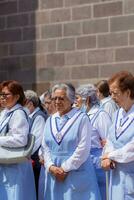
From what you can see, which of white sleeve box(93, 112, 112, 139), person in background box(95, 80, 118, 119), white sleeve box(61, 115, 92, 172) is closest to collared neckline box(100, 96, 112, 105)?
person in background box(95, 80, 118, 119)

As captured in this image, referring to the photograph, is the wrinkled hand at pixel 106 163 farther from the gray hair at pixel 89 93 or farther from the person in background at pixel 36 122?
the person in background at pixel 36 122

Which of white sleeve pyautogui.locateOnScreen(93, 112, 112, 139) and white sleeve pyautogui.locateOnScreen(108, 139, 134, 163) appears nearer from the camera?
white sleeve pyautogui.locateOnScreen(108, 139, 134, 163)

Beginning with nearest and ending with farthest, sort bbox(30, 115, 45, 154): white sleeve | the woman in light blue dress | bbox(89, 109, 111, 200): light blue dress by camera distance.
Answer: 1. the woman in light blue dress
2. bbox(89, 109, 111, 200): light blue dress
3. bbox(30, 115, 45, 154): white sleeve

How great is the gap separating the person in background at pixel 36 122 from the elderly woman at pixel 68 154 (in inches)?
39.3

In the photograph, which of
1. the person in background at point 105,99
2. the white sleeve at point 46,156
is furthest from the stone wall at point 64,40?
the white sleeve at point 46,156

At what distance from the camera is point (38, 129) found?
19.1 feet

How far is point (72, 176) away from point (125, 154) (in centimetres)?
63

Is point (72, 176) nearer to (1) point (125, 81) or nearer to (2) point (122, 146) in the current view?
(2) point (122, 146)

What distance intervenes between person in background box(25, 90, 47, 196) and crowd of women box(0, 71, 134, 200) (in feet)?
2.02

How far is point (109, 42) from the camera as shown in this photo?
26.3ft

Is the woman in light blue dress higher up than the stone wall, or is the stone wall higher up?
the stone wall

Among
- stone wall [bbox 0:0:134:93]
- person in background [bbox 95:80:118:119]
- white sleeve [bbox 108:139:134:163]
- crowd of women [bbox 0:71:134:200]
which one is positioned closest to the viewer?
white sleeve [bbox 108:139:134:163]

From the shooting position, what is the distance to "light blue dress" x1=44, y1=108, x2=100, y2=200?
459 centimetres

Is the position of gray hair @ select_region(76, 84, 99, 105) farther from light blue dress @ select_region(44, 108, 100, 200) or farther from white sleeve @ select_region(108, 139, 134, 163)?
white sleeve @ select_region(108, 139, 134, 163)
